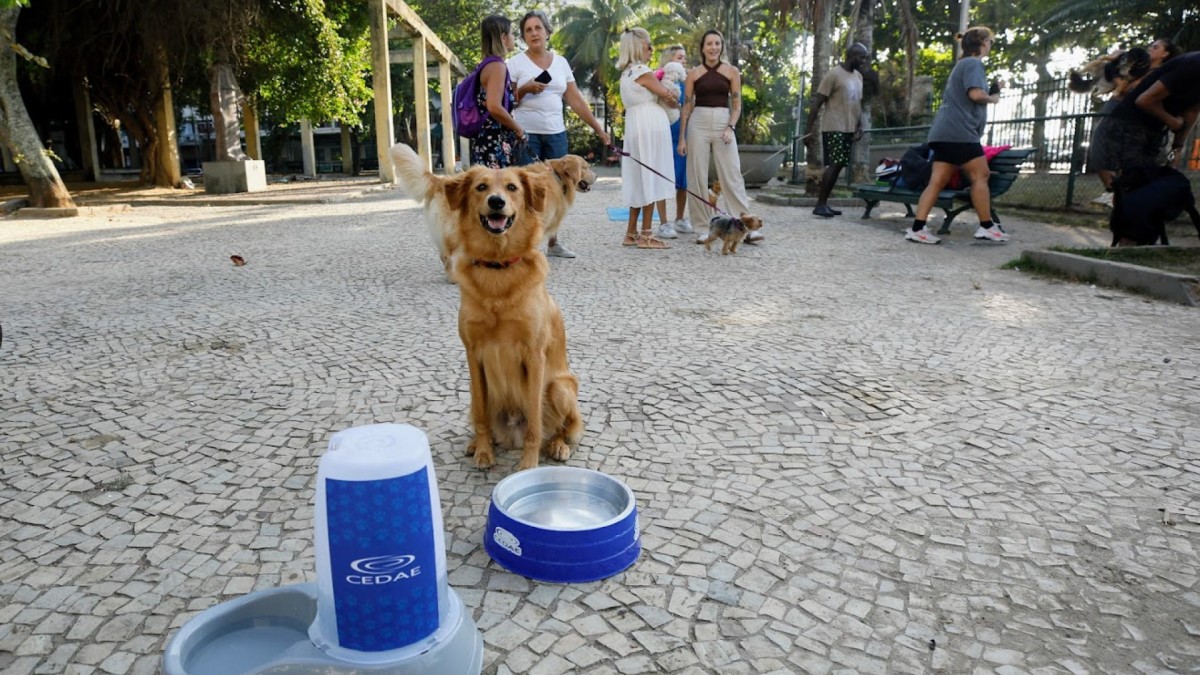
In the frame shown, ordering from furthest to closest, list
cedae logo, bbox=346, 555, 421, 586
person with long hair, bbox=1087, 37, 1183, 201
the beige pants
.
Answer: the beige pants < person with long hair, bbox=1087, 37, 1183, 201 < cedae logo, bbox=346, 555, 421, 586

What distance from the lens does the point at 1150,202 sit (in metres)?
7.68

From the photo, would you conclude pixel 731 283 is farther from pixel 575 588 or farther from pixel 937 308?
pixel 575 588

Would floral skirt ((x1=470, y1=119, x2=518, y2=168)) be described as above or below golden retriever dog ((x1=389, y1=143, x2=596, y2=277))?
above

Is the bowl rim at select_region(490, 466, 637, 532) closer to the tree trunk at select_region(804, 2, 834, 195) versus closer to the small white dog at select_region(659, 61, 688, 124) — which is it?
the small white dog at select_region(659, 61, 688, 124)

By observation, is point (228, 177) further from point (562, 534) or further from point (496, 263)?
point (562, 534)

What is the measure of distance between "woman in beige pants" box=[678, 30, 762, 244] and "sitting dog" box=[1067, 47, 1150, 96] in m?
4.43

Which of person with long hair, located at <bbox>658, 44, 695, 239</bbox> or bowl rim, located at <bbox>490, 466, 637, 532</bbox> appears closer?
bowl rim, located at <bbox>490, 466, 637, 532</bbox>

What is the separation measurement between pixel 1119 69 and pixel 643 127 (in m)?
5.69

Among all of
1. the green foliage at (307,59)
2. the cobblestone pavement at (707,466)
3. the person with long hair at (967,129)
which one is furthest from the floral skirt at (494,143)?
the green foliage at (307,59)

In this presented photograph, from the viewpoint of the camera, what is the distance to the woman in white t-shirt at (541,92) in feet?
23.4

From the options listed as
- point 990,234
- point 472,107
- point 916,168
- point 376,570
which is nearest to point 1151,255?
point 990,234

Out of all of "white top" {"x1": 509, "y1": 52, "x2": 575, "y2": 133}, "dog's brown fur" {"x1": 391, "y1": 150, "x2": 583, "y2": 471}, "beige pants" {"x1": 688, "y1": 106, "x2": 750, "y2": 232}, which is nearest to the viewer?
"dog's brown fur" {"x1": 391, "y1": 150, "x2": 583, "y2": 471}

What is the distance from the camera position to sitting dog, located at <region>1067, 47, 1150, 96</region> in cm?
829

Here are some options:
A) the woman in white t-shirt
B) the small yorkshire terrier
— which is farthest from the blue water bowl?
the small yorkshire terrier
